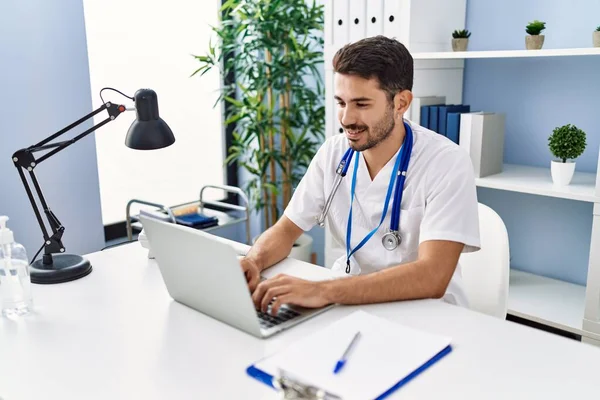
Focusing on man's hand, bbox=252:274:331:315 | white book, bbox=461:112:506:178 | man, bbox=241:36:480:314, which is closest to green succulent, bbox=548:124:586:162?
white book, bbox=461:112:506:178

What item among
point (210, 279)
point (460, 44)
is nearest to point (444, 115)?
point (460, 44)

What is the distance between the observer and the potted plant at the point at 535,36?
213 centimetres

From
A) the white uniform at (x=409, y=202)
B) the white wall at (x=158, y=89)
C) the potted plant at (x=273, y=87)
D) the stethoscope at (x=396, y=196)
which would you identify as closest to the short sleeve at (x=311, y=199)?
the white uniform at (x=409, y=202)

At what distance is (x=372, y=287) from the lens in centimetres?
127

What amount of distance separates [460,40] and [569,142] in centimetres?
59

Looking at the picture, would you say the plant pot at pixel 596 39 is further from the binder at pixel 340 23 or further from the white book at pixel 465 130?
the binder at pixel 340 23

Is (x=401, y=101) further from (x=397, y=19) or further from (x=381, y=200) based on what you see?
(x=397, y=19)

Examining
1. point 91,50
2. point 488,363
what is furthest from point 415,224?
point 91,50

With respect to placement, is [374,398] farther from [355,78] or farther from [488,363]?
[355,78]

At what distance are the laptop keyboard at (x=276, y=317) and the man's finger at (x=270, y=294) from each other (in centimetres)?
1

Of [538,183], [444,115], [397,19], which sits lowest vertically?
[538,183]

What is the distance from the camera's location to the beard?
5.06 feet

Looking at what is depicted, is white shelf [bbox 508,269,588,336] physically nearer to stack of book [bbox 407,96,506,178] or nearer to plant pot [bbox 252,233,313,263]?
stack of book [bbox 407,96,506,178]

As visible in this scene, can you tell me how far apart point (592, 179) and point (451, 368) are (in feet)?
5.00
